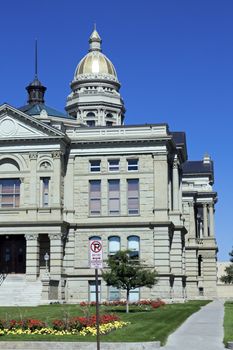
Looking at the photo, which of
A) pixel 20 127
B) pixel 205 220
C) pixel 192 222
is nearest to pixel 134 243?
pixel 20 127

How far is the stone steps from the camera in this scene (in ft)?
169

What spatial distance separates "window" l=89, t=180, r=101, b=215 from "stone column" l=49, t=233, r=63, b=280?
4581 millimetres

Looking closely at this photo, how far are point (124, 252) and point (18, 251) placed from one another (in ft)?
58.9

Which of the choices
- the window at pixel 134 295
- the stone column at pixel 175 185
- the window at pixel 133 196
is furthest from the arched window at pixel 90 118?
the window at pixel 134 295

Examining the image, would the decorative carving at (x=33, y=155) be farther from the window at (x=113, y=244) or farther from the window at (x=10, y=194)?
the window at (x=113, y=244)

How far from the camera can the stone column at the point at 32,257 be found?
182 ft

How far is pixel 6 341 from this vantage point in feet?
77.7

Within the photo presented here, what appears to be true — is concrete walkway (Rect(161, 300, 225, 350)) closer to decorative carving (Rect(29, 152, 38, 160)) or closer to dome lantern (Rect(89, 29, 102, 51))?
decorative carving (Rect(29, 152, 38, 160))

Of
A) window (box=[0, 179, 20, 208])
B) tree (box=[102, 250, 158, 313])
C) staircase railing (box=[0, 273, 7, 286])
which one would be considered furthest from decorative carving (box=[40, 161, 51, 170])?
tree (box=[102, 250, 158, 313])

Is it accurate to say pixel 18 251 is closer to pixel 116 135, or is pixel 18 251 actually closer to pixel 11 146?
pixel 11 146

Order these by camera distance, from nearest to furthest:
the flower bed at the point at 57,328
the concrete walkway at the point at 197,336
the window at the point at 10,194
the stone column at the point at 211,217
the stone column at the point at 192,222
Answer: the concrete walkway at the point at 197,336, the flower bed at the point at 57,328, the window at the point at 10,194, the stone column at the point at 192,222, the stone column at the point at 211,217

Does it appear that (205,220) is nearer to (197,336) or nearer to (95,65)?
(95,65)

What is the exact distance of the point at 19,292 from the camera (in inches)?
2103

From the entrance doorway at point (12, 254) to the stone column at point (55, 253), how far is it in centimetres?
344
